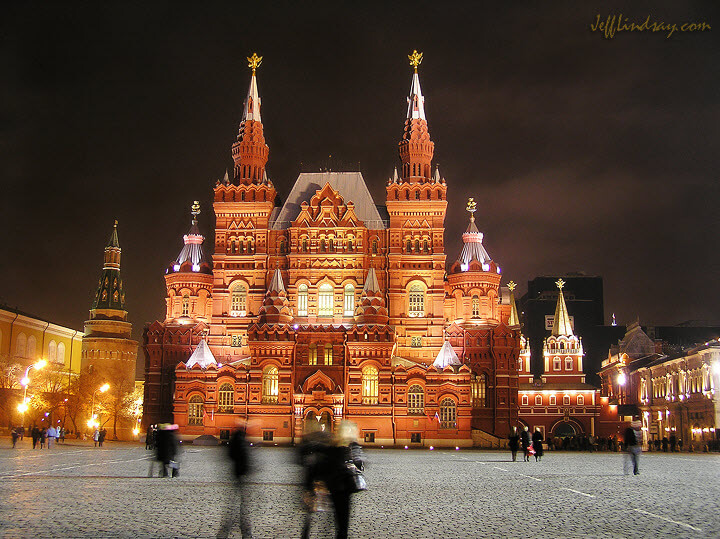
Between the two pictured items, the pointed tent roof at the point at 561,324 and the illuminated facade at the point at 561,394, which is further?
the pointed tent roof at the point at 561,324

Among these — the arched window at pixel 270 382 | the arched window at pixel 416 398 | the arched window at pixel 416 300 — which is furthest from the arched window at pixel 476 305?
the arched window at pixel 270 382

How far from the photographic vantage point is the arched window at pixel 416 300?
79.6 meters

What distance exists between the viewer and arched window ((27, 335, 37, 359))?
102 metres

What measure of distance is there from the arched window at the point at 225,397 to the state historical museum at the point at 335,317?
13cm

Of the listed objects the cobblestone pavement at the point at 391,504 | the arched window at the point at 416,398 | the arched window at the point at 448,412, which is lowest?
the cobblestone pavement at the point at 391,504

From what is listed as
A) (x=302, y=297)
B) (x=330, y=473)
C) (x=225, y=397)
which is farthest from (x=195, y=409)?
(x=330, y=473)

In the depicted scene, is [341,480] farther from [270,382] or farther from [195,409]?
[195,409]

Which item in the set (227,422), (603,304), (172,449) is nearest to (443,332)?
(227,422)

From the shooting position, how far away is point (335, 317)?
77.9 meters

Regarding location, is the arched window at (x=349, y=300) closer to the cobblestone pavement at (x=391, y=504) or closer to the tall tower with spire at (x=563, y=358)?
the tall tower with spire at (x=563, y=358)

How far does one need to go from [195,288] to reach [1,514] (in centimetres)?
6653

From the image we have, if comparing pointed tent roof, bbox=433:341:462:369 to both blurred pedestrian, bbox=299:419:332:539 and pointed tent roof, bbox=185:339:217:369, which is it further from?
blurred pedestrian, bbox=299:419:332:539

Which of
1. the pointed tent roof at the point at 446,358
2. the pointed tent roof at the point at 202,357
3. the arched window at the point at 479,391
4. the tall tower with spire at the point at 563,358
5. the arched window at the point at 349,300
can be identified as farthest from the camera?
the tall tower with spire at the point at 563,358

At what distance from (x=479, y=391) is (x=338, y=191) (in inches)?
989
